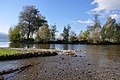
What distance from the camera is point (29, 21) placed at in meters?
111

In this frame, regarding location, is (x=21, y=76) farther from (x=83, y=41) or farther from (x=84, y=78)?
(x=83, y=41)

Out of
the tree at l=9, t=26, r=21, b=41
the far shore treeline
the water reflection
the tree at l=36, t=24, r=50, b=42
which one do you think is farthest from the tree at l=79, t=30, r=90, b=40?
the water reflection

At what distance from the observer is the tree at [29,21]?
11006cm

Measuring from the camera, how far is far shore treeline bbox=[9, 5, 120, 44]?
10744cm

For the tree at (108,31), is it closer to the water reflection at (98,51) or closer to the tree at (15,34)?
the water reflection at (98,51)

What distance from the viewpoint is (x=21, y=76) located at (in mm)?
18531

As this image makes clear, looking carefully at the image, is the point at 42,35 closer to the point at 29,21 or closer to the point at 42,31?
the point at 42,31

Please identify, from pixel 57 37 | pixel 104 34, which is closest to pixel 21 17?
pixel 57 37

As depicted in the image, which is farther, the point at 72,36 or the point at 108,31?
the point at 72,36

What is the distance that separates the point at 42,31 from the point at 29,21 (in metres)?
10.7

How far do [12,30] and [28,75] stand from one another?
95882 mm

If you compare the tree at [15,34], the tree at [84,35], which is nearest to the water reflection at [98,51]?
the tree at [15,34]

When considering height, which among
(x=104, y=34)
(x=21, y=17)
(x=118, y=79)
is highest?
(x=21, y=17)

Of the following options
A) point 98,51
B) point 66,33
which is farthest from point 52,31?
point 98,51
